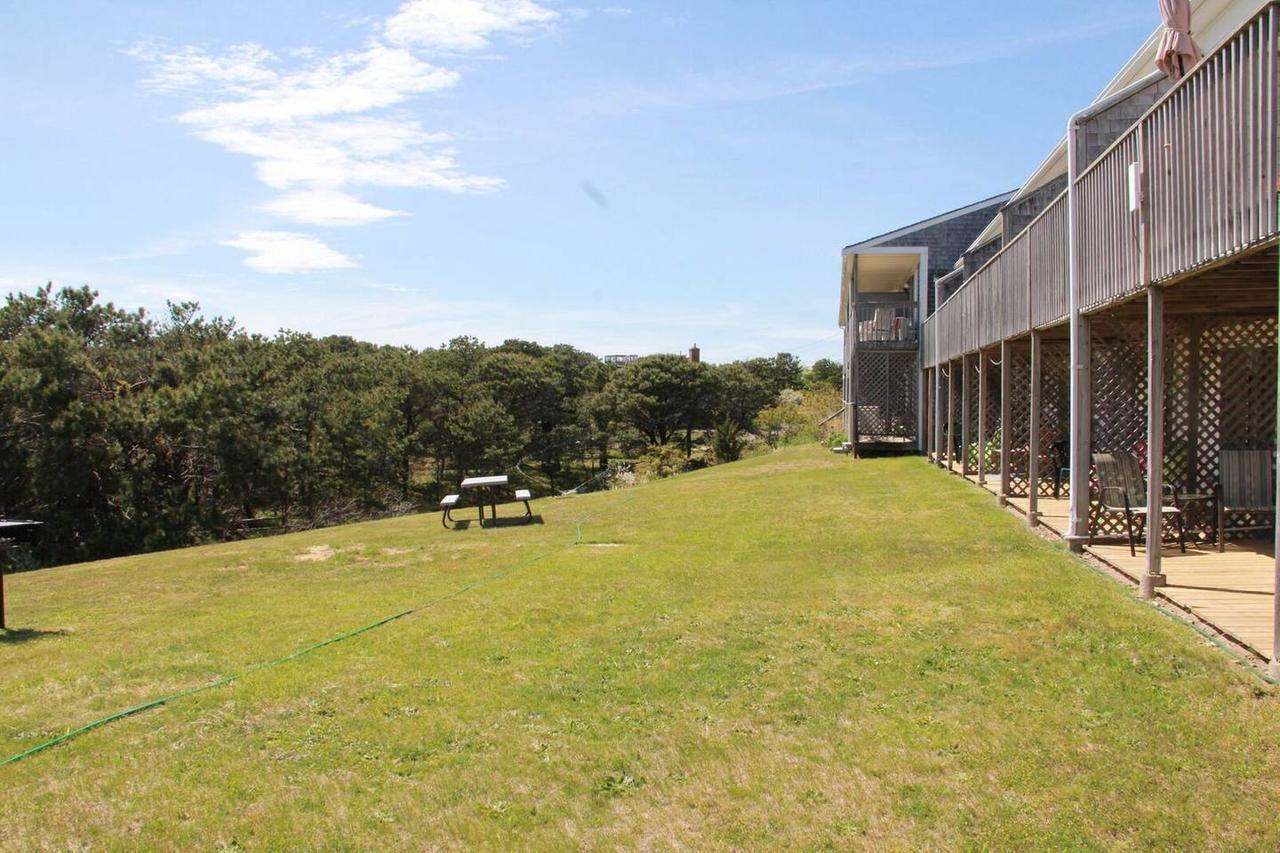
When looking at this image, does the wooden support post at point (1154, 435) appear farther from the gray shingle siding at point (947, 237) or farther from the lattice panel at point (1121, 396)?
the gray shingle siding at point (947, 237)

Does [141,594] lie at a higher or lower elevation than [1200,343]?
lower

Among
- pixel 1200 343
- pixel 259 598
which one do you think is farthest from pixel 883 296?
pixel 259 598

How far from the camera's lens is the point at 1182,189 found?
19.9 feet

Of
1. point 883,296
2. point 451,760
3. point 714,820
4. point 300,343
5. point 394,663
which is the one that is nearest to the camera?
point 714,820

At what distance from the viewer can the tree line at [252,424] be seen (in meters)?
23.7

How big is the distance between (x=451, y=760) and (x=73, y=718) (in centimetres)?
257

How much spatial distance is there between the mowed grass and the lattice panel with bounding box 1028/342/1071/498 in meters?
5.29

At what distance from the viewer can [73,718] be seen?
17.6ft

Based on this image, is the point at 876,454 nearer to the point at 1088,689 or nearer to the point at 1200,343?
the point at 1200,343

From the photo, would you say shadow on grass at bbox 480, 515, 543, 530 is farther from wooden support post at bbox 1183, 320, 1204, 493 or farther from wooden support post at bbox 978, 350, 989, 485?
wooden support post at bbox 1183, 320, 1204, 493

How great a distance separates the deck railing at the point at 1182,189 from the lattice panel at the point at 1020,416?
15.4ft

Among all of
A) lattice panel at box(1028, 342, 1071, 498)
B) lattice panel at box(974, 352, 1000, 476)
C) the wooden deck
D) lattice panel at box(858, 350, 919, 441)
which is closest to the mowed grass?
the wooden deck

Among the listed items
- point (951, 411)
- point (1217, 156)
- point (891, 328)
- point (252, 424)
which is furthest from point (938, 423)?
point (252, 424)

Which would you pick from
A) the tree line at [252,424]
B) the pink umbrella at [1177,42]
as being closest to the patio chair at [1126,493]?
the pink umbrella at [1177,42]
